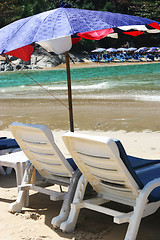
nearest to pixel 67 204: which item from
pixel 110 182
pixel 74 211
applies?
pixel 74 211

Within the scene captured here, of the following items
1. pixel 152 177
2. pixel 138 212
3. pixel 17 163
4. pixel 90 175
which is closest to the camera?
pixel 138 212

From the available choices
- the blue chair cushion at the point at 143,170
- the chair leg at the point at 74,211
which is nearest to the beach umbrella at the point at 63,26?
the blue chair cushion at the point at 143,170

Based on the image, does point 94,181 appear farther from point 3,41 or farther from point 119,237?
point 3,41

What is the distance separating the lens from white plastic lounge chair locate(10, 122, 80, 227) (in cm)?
336

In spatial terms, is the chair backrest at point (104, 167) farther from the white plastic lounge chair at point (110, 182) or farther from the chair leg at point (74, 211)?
the chair leg at point (74, 211)

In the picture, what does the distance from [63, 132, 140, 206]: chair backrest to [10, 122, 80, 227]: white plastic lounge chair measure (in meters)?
0.26

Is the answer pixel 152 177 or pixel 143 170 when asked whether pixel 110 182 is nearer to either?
pixel 152 177

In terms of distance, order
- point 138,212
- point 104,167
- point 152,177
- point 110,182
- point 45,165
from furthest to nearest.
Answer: point 45,165 < point 152,177 < point 110,182 < point 104,167 < point 138,212

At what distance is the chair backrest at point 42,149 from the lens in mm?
3385

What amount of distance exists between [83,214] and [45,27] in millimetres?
1839

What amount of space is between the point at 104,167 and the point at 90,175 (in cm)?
27

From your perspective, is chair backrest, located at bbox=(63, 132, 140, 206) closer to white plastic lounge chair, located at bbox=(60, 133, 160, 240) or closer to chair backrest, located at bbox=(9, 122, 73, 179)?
white plastic lounge chair, located at bbox=(60, 133, 160, 240)

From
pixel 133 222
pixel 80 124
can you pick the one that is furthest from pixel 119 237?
pixel 80 124

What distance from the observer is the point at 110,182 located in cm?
309
